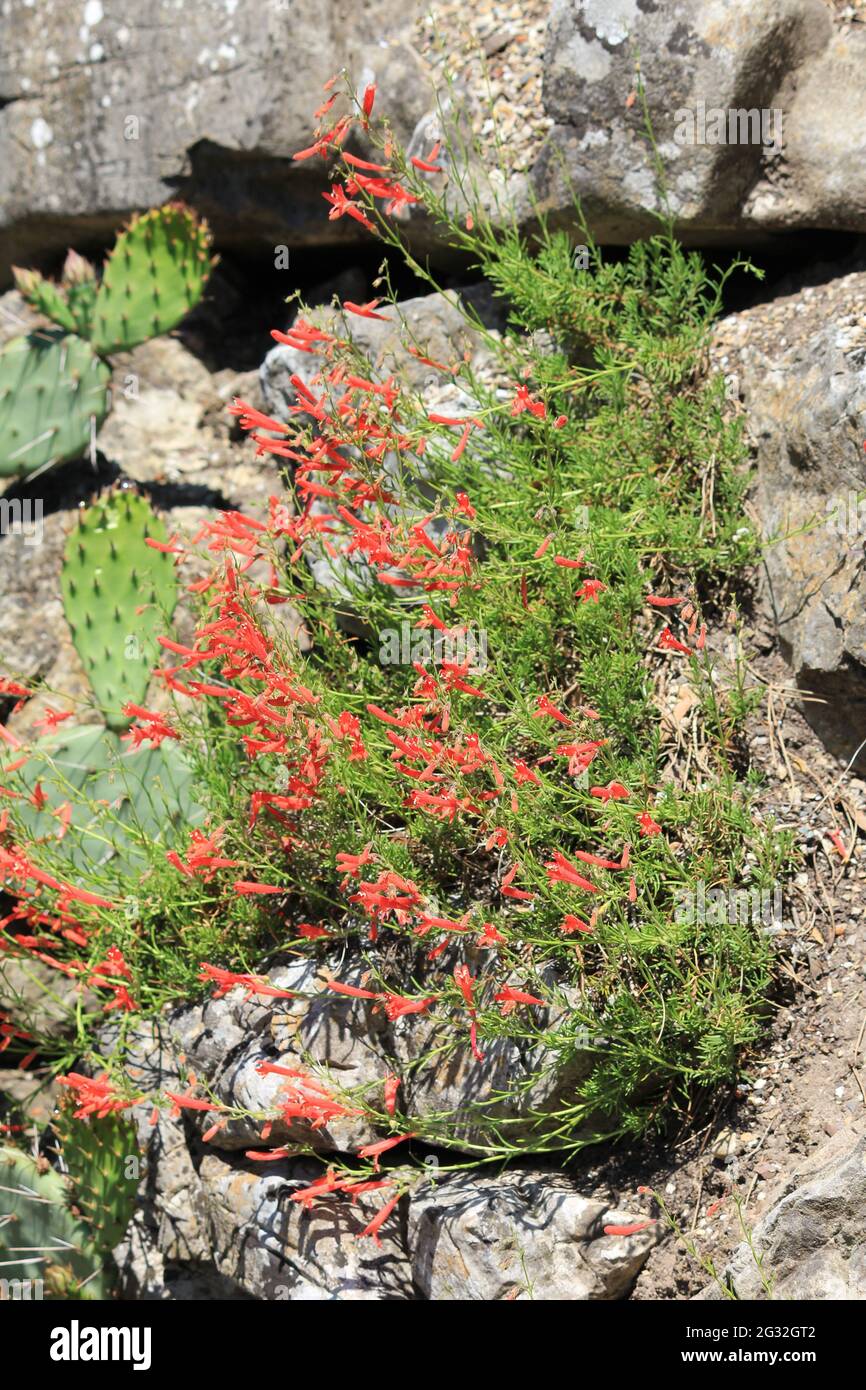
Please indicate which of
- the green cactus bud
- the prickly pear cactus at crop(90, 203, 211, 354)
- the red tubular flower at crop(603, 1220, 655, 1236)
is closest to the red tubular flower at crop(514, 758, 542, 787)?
the red tubular flower at crop(603, 1220, 655, 1236)

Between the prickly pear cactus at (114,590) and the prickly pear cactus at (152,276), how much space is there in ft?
2.91

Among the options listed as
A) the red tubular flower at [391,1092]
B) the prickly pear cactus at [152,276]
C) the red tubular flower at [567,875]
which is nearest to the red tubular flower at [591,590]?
the red tubular flower at [567,875]

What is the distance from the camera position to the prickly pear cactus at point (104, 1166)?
4262 millimetres

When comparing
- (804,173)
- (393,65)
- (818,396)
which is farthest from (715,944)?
(393,65)

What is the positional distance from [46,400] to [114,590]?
1.09m

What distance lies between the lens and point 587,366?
4.64m

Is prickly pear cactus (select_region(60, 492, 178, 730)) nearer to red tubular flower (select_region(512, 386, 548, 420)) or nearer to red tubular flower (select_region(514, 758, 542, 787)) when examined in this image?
red tubular flower (select_region(512, 386, 548, 420))

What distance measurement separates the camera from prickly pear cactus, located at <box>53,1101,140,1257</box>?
14.0ft

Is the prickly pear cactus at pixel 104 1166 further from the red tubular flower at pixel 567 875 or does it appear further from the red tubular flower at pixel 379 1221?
the red tubular flower at pixel 567 875

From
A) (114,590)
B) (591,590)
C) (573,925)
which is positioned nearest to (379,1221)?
(573,925)

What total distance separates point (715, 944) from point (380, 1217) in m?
1.17

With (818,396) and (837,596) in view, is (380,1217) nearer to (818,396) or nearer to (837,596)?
(837,596)

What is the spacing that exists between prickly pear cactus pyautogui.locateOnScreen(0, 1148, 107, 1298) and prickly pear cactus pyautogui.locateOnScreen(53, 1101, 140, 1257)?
105 mm

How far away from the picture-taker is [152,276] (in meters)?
5.45
